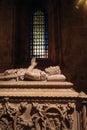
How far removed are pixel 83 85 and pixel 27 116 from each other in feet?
8.59

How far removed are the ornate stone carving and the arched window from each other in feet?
9.83

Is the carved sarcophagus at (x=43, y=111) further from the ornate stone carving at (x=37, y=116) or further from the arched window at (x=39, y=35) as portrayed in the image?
the arched window at (x=39, y=35)

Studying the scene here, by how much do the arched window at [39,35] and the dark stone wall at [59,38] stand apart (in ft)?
0.69

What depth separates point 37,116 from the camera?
3998 millimetres

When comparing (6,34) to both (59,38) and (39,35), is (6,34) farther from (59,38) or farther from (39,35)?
(59,38)

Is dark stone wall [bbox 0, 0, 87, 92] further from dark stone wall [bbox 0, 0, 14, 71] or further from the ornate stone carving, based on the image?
the ornate stone carving

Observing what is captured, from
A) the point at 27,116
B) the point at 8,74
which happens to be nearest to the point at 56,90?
the point at 27,116

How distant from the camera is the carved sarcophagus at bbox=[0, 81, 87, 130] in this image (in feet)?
13.1

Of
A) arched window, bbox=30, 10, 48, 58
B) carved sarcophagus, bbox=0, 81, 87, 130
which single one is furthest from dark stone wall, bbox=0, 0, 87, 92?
carved sarcophagus, bbox=0, 81, 87, 130

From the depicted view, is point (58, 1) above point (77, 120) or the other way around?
above

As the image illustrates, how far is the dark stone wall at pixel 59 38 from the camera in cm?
644

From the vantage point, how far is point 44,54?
6930 mm

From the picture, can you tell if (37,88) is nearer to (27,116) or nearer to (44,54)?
(27,116)

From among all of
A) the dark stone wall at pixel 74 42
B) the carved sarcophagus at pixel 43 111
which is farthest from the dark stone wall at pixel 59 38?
the carved sarcophagus at pixel 43 111
